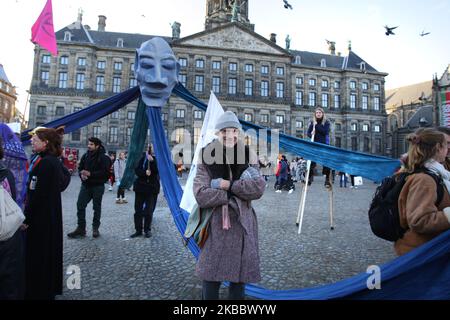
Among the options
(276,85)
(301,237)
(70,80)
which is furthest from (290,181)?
(70,80)

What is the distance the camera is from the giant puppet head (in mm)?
3902

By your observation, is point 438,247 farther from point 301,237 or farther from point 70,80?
point 70,80

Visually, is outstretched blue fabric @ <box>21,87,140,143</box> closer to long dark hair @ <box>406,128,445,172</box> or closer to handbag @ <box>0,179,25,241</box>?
handbag @ <box>0,179,25,241</box>

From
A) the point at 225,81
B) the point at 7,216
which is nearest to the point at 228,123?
the point at 7,216

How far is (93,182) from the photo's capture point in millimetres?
5797

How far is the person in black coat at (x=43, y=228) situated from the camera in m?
2.91

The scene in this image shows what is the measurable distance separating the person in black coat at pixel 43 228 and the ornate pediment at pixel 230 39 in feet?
149

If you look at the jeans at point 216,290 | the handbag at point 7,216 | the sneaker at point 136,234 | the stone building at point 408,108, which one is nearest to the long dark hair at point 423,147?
the jeans at point 216,290

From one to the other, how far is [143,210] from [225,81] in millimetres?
41972

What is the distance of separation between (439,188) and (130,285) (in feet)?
11.0

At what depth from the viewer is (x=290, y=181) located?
16.0 metres

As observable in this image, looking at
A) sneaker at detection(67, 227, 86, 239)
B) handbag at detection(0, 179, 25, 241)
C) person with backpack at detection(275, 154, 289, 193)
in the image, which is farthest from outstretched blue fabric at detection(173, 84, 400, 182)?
person with backpack at detection(275, 154, 289, 193)

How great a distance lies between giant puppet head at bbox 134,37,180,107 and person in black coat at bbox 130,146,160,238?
2.33 meters

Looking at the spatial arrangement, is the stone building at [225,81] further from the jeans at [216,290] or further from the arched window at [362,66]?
the jeans at [216,290]
